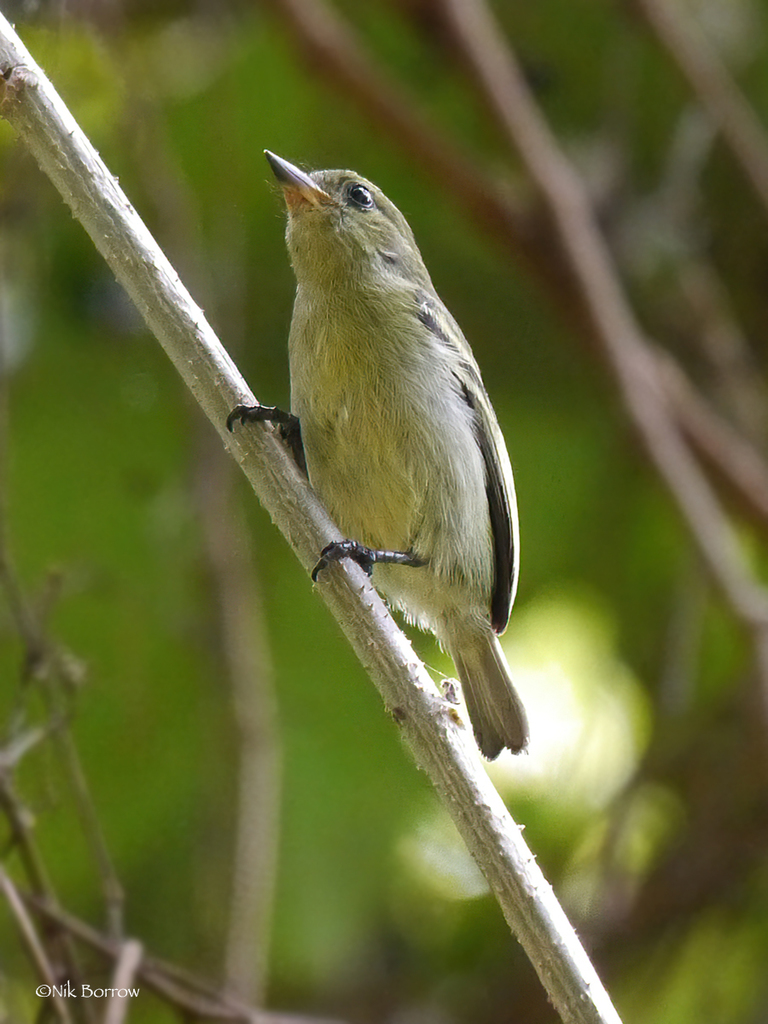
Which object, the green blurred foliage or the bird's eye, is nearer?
the bird's eye

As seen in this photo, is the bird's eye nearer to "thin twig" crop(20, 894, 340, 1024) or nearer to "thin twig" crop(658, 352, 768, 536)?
"thin twig" crop(658, 352, 768, 536)

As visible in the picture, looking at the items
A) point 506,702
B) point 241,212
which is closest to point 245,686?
point 506,702

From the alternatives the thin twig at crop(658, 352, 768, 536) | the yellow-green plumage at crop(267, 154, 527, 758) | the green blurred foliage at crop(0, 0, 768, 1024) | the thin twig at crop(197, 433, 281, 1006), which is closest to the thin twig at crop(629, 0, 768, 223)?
the green blurred foliage at crop(0, 0, 768, 1024)

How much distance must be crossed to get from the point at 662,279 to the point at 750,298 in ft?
1.46

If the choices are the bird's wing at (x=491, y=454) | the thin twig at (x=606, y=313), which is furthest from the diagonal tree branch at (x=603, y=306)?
the bird's wing at (x=491, y=454)

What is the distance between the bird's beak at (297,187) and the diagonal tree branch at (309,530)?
880 mm

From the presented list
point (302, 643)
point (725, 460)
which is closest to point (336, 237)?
point (302, 643)

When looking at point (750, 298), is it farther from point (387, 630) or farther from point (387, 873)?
point (387, 630)

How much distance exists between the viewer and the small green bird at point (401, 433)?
97.6 inches

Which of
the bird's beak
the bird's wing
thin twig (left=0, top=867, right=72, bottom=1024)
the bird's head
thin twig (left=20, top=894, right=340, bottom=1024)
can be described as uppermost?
the bird's beak

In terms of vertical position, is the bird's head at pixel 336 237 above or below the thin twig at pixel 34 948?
above

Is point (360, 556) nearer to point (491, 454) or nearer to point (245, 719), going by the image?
point (491, 454)

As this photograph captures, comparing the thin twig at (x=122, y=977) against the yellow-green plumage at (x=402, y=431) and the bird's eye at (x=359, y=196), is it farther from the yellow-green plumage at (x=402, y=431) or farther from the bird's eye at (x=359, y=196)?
the bird's eye at (x=359, y=196)

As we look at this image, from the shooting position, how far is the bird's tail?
275cm
